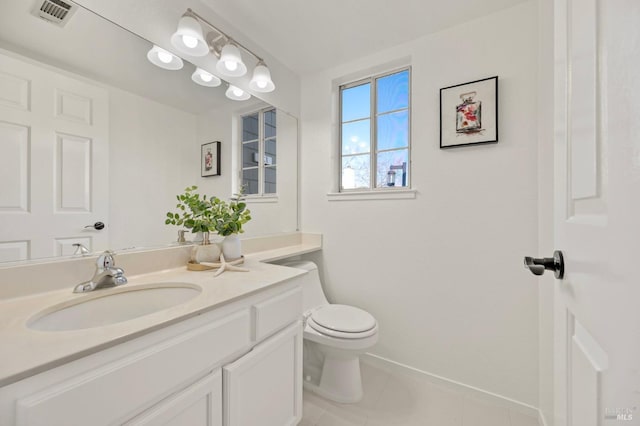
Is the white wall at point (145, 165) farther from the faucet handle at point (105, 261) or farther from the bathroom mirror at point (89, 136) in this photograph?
the faucet handle at point (105, 261)

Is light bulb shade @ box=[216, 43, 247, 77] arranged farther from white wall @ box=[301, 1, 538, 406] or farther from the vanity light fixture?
white wall @ box=[301, 1, 538, 406]

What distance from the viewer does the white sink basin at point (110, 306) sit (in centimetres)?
78

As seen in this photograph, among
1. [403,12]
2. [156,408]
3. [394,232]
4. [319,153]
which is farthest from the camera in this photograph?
[319,153]

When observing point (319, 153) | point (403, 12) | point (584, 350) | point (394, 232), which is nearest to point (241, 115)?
point (319, 153)

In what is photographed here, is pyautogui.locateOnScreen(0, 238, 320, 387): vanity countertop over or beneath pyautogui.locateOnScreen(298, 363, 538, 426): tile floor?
over

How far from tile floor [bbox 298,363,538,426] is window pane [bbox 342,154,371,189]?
1.41 m

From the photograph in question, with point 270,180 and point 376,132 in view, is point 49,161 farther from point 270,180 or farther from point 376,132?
point 376,132

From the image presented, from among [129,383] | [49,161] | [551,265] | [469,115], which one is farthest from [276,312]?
[469,115]

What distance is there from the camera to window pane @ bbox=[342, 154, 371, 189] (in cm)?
199

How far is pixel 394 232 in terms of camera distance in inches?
69.6

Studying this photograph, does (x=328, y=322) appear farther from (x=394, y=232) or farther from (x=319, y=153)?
(x=319, y=153)

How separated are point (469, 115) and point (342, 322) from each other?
1.46 metres

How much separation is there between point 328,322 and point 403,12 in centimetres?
190

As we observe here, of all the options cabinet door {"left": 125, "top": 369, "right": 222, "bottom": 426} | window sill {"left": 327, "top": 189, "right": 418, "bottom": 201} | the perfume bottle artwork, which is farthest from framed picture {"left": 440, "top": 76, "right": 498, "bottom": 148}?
cabinet door {"left": 125, "top": 369, "right": 222, "bottom": 426}
